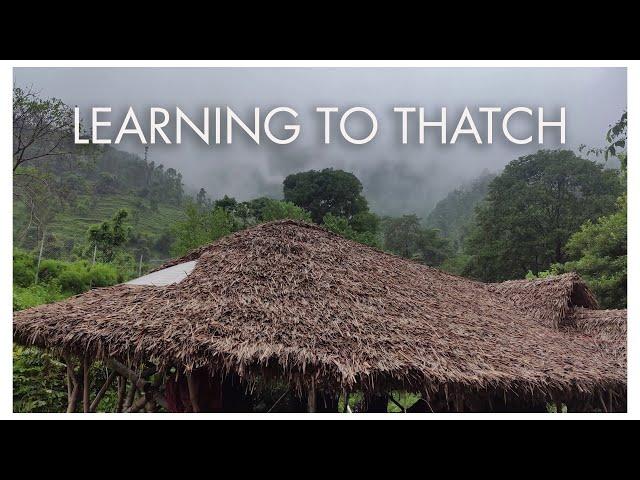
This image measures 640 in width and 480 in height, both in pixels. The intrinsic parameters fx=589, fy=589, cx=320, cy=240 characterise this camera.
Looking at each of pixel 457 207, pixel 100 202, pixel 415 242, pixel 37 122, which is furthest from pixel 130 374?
pixel 457 207

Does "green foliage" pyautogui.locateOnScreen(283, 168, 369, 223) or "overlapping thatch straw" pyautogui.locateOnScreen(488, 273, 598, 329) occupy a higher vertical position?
"green foliage" pyautogui.locateOnScreen(283, 168, 369, 223)

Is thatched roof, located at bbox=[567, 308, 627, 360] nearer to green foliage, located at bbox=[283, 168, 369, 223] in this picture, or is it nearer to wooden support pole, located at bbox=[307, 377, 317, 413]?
wooden support pole, located at bbox=[307, 377, 317, 413]

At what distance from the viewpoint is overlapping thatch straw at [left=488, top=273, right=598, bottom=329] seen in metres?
11.4

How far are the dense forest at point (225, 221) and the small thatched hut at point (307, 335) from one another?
3096 millimetres

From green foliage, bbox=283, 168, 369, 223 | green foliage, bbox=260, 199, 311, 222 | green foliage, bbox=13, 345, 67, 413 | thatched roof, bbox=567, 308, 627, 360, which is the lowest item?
green foliage, bbox=13, 345, 67, 413

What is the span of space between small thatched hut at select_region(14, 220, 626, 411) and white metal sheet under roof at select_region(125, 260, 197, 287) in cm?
4

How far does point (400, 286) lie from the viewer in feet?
29.7

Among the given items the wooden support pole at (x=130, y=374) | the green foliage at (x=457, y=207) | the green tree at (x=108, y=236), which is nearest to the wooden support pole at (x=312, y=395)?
the wooden support pole at (x=130, y=374)

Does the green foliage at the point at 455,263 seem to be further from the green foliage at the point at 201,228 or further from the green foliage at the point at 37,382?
the green foliage at the point at 37,382

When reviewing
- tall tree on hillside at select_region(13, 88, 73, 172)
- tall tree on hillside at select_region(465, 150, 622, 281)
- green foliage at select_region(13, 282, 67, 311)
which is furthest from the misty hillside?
tall tree on hillside at select_region(465, 150, 622, 281)

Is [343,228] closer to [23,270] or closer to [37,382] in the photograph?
[23,270]

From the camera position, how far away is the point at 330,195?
2922 cm

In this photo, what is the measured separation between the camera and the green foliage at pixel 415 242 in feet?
113
